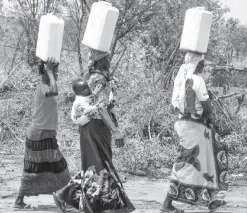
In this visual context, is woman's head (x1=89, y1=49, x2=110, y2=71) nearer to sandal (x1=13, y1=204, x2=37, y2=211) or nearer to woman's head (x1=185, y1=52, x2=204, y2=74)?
woman's head (x1=185, y1=52, x2=204, y2=74)

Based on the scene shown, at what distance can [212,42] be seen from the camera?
15.7m

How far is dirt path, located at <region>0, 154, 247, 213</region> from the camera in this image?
6.14 meters

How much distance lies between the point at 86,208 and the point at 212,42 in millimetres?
11219

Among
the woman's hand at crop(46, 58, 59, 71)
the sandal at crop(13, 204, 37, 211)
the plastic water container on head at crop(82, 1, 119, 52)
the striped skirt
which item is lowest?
the sandal at crop(13, 204, 37, 211)

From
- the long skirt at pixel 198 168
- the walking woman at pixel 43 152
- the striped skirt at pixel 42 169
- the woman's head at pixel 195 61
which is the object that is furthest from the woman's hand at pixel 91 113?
the woman's head at pixel 195 61

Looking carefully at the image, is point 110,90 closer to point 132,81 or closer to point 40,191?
point 40,191

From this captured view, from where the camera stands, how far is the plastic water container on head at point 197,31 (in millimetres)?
5842

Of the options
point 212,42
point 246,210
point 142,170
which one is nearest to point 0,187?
→ point 142,170

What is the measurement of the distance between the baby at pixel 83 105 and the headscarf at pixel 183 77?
1.01 metres

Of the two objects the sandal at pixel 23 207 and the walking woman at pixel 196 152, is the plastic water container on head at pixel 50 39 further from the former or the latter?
the sandal at pixel 23 207

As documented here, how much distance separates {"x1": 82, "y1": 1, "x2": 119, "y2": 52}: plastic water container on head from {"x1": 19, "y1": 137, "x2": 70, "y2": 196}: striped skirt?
1.27 metres

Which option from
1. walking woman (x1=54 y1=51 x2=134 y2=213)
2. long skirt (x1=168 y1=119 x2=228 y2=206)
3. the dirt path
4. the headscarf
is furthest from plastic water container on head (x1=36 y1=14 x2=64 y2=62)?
the dirt path

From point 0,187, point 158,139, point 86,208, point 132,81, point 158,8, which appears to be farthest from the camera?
point 158,8

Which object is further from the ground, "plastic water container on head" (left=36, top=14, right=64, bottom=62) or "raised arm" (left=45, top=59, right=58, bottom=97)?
"plastic water container on head" (left=36, top=14, right=64, bottom=62)
